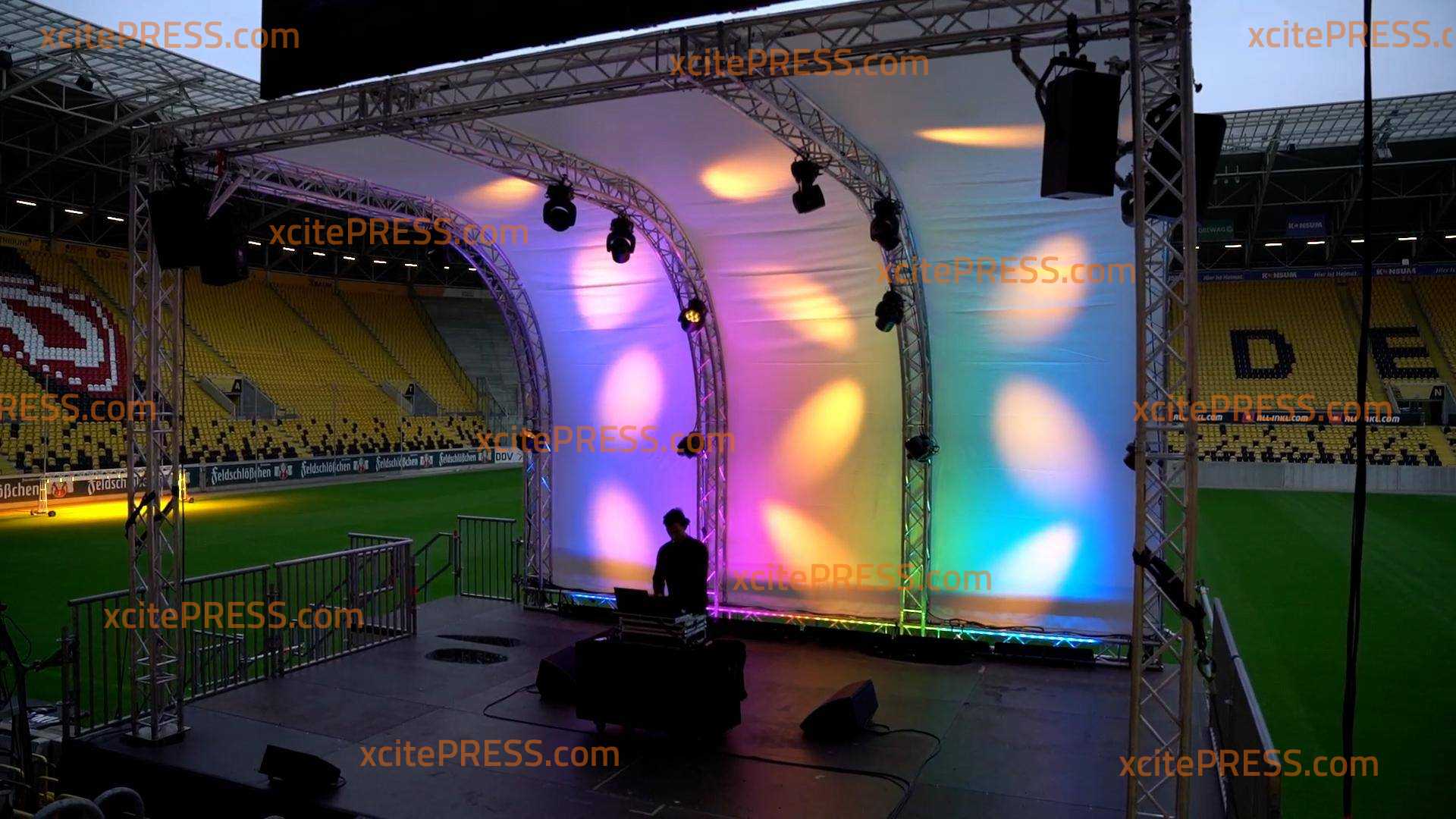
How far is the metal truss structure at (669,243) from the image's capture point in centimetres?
884

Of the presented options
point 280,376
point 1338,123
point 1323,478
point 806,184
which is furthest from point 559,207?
point 280,376

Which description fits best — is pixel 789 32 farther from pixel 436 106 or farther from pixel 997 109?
pixel 436 106

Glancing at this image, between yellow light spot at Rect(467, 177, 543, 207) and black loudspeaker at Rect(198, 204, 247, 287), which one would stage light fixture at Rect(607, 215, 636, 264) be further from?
→ black loudspeaker at Rect(198, 204, 247, 287)

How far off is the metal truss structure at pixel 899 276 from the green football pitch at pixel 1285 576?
12.1 feet

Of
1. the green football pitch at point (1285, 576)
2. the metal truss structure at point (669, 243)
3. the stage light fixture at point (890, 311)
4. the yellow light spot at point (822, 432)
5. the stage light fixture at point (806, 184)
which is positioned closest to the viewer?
the green football pitch at point (1285, 576)

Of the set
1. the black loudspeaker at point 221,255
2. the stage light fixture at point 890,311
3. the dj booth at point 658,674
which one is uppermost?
the black loudspeaker at point 221,255

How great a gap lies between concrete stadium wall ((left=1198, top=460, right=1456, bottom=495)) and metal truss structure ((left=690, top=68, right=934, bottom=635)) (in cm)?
2254

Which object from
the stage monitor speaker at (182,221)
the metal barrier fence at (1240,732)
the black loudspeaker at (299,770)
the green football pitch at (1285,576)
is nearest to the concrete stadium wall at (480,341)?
the green football pitch at (1285,576)

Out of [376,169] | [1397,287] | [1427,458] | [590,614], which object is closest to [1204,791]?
[590,614]

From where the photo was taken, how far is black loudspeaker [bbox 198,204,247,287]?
7.72 meters

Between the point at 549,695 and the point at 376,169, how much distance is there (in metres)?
5.90

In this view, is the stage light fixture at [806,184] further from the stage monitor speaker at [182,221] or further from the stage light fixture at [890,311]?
the stage monitor speaker at [182,221]

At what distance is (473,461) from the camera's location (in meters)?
36.2

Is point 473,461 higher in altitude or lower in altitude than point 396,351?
lower
